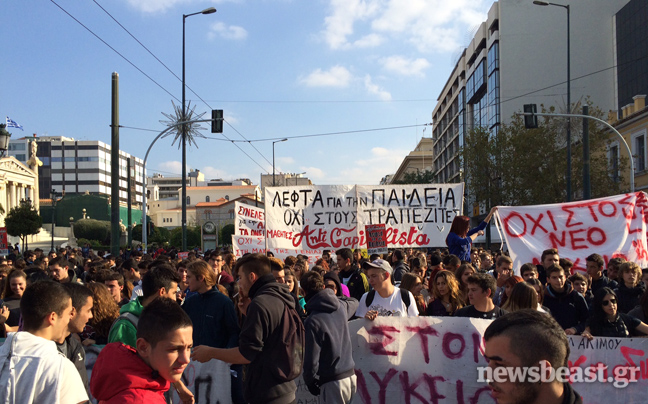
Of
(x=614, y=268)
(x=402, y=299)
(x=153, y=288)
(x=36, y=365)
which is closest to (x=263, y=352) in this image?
(x=153, y=288)

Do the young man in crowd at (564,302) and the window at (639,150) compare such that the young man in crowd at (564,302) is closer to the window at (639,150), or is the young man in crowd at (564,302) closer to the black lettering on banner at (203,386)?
the black lettering on banner at (203,386)

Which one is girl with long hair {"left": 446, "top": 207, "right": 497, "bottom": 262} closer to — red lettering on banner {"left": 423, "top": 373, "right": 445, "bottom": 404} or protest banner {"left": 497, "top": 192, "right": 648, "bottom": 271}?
protest banner {"left": 497, "top": 192, "right": 648, "bottom": 271}

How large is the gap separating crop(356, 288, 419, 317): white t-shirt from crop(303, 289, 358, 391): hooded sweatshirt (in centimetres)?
104

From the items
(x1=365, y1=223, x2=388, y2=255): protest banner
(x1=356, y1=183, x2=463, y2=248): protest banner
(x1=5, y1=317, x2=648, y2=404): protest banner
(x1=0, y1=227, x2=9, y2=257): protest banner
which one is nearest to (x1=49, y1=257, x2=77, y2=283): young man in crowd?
(x1=5, y1=317, x2=648, y2=404): protest banner

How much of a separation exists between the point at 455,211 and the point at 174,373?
11.1 m

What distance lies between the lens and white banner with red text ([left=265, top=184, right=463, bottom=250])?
43.4ft

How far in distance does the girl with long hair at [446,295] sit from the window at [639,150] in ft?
93.8

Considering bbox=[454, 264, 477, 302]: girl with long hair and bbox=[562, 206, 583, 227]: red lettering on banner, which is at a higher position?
bbox=[562, 206, 583, 227]: red lettering on banner

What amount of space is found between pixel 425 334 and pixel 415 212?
761 cm

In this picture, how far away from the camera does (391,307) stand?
5957 millimetres

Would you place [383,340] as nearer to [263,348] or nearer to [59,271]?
[263,348]

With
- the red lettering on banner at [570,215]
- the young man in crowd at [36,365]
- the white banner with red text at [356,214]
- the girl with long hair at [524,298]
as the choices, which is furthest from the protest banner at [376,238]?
the young man in crowd at [36,365]

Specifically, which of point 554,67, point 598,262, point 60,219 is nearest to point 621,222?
point 598,262

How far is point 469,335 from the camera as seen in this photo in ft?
18.4
